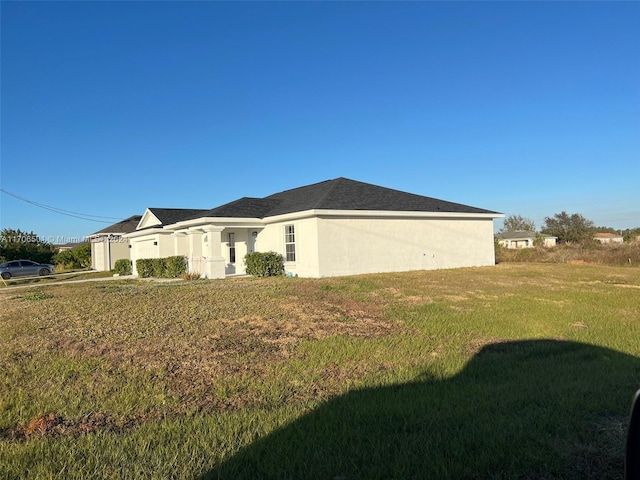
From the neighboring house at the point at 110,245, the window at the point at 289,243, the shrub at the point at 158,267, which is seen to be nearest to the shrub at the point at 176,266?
the shrub at the point at 158,267

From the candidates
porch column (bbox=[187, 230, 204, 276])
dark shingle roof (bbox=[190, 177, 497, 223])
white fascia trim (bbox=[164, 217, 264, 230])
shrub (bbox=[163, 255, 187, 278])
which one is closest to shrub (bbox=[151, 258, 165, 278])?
shrub (bbox=[163, 255, 187, 278])

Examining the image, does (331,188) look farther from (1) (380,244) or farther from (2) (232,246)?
(2) (232,246)

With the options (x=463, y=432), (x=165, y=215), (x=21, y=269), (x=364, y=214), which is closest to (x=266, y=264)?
(x=364, y=214)

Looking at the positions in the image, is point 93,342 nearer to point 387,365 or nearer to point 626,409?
point 387,365

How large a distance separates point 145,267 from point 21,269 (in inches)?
566

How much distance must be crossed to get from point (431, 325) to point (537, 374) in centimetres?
310

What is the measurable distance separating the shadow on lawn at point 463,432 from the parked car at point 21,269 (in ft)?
115

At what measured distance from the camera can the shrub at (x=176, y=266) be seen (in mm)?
22141

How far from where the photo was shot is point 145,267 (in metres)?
25.2

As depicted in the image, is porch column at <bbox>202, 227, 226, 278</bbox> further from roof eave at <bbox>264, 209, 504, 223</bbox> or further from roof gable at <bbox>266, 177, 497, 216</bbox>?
roof gable at <bbox>266, 177, 497, 216</bbox>

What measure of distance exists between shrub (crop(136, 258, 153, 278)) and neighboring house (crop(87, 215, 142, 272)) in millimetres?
10671

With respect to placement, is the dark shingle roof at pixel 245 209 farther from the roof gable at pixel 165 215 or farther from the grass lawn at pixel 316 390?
the grass lawn at pixel 316 390

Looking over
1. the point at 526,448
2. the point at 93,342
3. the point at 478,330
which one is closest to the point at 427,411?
the point at 526,448

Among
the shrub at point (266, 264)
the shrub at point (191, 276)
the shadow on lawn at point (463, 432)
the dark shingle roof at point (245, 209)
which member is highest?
the dark shingle roof at point (245, 209)
